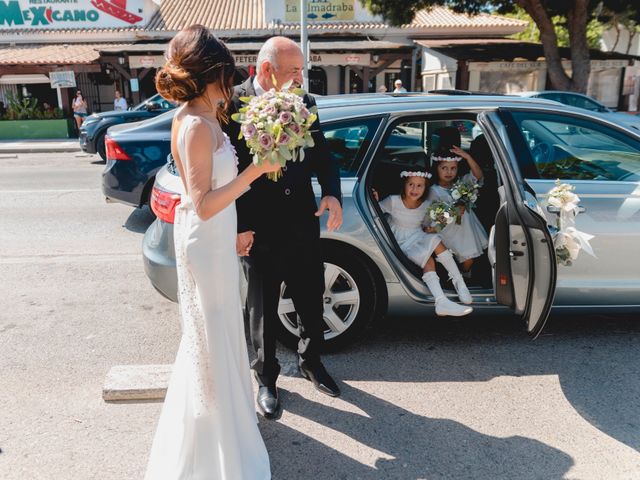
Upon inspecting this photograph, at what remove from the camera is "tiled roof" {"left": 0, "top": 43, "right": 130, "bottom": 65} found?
2123cm

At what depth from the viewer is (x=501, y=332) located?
4.02m

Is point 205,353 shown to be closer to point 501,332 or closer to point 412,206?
point 412,206

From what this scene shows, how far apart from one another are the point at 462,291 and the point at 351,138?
47.1 inches

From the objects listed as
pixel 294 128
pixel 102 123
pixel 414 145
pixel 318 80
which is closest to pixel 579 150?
pixel 414 145

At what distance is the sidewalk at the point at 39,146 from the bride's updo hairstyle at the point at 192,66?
1669 cm

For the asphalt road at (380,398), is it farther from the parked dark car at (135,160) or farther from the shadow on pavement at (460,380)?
the parked dark car at (135,160)

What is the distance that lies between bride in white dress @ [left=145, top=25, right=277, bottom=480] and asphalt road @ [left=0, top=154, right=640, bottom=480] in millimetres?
331

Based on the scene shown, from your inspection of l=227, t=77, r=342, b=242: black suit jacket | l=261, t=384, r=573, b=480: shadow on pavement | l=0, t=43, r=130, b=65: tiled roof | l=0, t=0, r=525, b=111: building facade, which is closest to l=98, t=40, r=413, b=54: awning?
l=0, t=43, r=130, b=65: tiled roof

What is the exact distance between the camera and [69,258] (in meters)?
5.89

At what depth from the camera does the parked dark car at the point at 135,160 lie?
6.75 metres

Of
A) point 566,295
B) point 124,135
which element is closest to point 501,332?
point 566,295

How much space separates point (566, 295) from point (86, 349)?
3.15 metres

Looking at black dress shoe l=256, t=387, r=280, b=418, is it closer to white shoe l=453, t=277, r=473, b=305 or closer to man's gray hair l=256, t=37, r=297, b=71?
white shoe l=453, t=277, r=473, b=305

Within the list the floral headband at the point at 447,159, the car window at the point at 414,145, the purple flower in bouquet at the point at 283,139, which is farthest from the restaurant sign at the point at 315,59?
the purple flower in bouquet at the point at 283,139
